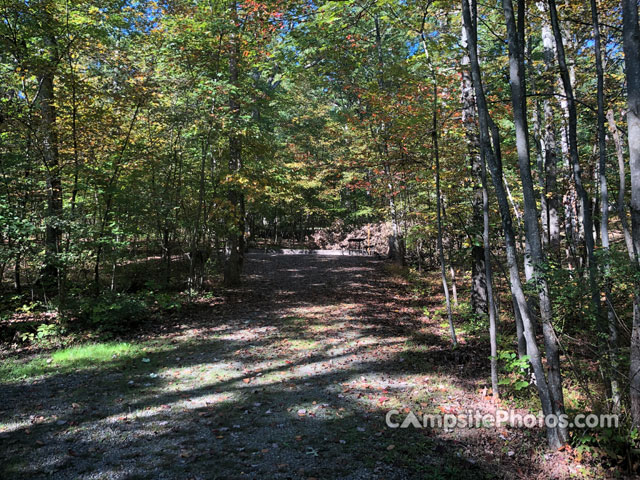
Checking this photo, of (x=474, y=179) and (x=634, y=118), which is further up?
(x=474, y=179)

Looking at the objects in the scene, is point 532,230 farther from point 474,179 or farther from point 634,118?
point 474,179

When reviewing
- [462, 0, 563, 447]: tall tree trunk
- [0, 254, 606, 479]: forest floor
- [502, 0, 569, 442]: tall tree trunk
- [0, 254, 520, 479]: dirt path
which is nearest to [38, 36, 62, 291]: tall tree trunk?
[0, 254, 606, 479]: forest floor

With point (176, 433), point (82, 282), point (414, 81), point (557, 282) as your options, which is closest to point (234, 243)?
point (82, 282)

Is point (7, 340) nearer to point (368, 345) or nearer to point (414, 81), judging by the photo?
point (368, 345)

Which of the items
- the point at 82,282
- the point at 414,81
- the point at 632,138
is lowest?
the point at 82,282

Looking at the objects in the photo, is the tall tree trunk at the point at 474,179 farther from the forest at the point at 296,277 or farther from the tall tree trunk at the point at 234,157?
the tall tree trunk at the point at 234,157

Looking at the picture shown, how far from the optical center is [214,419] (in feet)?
13.4

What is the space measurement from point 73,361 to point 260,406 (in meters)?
3.68

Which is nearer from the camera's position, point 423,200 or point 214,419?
point 214,419

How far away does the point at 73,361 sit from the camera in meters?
5.87

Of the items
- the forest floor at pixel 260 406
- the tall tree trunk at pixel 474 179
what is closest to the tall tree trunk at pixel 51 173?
the forest floor at pixel 260 406

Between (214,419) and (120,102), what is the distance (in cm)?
738

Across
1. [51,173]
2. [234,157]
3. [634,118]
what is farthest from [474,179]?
[51,173]

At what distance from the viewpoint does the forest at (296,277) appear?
11.0 feet
